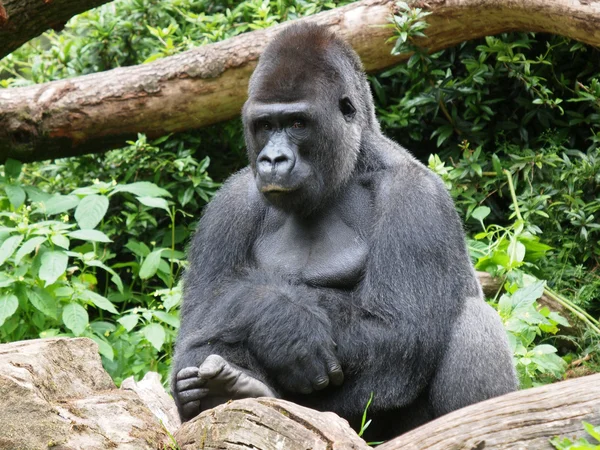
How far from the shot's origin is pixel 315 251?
3.85 meters

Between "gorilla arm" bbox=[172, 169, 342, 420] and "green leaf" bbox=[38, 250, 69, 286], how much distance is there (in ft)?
3.07

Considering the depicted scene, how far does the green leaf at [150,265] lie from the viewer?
516cm

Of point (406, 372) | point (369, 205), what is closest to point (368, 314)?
point (406, 372)

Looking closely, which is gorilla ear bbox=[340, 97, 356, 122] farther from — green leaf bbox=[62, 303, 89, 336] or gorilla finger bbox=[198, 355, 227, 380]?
green leaf bbox=[62, 303, 89, 336]

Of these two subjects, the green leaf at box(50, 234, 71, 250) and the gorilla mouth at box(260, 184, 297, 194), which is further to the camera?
the green leaf at box(50, 234, 71, 250)

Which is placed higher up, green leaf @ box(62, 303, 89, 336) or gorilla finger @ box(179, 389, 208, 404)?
gorilla finger @ box(179, 389, 208, 404)

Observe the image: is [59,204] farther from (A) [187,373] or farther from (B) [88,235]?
(A) [187,373]

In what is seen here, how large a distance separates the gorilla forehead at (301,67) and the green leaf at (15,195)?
2343 mm

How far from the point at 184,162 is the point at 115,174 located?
1.99 ft

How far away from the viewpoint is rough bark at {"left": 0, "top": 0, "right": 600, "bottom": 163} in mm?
5664

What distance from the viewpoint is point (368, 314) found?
11.8 feet

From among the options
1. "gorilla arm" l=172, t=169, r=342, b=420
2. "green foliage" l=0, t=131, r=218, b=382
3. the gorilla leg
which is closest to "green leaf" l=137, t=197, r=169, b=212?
"green foliage" l=0, t=131, r=218, b=382

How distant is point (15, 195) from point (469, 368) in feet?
10.5

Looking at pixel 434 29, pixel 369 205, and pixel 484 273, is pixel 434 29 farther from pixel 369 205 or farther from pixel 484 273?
pixel 369 205
